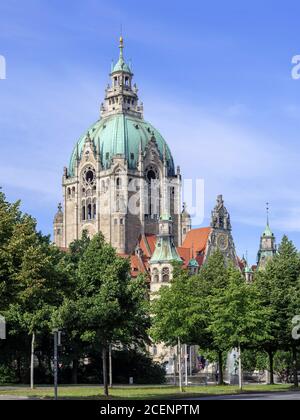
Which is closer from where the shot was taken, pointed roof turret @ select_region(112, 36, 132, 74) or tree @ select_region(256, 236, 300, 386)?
tree @ select_region(256, 236, 300, 386)

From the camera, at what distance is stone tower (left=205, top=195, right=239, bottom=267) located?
153 metres

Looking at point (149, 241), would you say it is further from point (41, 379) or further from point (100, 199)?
point (41, 379)

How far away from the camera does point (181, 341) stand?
65.8 m

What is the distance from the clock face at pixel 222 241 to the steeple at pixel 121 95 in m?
29.5

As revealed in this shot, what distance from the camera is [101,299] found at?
152 feet

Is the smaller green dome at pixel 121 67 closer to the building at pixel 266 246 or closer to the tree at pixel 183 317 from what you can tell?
the building at pixel 266 246

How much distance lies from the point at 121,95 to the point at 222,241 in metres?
35.6

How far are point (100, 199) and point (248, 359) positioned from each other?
6855cm

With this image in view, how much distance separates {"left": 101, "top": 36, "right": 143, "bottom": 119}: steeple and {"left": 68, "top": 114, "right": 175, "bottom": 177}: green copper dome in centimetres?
212

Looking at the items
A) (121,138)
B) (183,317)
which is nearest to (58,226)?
(121,138)

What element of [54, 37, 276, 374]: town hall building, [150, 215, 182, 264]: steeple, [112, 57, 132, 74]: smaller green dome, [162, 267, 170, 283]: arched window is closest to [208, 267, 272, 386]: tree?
[162, 267, 170, 283]: arched window

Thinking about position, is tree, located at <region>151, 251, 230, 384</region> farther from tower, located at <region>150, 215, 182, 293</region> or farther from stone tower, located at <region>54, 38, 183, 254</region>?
stone tower, located at <region>54, 38, 183, 254</region>

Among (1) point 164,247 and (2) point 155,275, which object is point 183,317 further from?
(1) point 164,247
